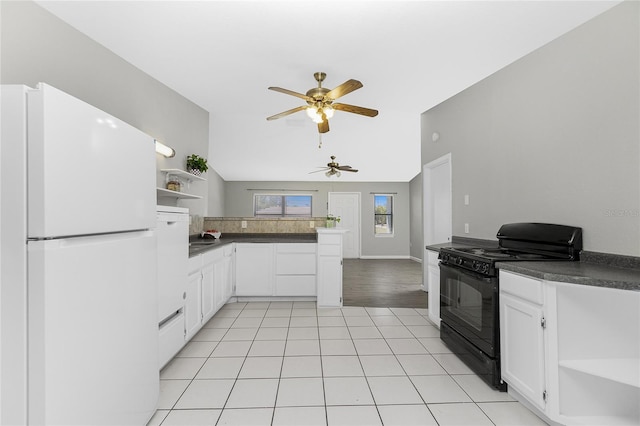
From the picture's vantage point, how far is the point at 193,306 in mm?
2527

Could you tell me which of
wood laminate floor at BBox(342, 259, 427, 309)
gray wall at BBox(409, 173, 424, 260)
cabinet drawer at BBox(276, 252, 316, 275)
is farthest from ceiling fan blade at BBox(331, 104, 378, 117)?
gray wall at BBox(409, 173, 424, 260)

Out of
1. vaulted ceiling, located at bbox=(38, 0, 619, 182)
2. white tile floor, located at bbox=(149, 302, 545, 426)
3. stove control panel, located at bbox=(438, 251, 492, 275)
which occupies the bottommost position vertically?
white tile floor, located at bbox=(149, 302, 545, 426)

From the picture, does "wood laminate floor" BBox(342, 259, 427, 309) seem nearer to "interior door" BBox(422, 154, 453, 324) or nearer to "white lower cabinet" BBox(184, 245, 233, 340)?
"interior door" BBox(422, 154, 453, 324)

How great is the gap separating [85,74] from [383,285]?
181 inches

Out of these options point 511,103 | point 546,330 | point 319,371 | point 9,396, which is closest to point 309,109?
point 511,103

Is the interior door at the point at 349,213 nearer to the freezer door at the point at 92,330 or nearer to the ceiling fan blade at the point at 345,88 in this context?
the ceiling fan blade at the point at 345,88

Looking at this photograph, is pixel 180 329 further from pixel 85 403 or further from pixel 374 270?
pixel 374 270

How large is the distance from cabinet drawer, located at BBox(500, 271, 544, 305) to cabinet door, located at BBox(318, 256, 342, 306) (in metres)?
2.12

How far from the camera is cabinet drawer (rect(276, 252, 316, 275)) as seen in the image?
12.8ft

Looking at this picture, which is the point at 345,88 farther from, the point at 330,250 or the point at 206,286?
the point at 206,286

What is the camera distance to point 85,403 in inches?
42.7

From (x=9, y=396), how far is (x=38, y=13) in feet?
7.24

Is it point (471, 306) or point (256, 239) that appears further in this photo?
point (256, 239)

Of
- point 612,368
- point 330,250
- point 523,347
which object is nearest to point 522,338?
point 523,347
